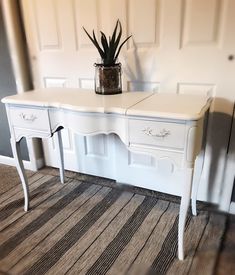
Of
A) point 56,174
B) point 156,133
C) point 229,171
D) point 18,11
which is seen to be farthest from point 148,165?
point 18,11

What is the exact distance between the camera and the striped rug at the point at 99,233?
1302 mm

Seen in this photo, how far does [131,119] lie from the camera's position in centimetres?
119

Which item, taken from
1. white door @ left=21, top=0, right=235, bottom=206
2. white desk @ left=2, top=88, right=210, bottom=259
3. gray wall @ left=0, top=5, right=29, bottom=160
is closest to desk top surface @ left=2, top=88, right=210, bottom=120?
white desk @ left=2, top=88, right=210, bottom=259

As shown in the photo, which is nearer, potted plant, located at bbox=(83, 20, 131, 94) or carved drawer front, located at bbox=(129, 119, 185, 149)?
carved drawer front, located at bbox=(129, 119, 185, 149)

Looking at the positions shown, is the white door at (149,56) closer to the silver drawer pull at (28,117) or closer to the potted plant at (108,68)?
the potted plant at (108,68)

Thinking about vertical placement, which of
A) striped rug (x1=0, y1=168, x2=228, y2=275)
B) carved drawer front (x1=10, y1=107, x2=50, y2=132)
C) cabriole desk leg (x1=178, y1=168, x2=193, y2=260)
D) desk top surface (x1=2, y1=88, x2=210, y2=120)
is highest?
desk top surface (x1=2, y1=88, x2=210, y2=120)

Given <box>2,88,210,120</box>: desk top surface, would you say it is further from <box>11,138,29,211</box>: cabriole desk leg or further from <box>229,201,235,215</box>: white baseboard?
<box>229,201,235,215</box>: white baseboard

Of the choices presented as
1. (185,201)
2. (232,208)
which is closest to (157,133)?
(185,201)

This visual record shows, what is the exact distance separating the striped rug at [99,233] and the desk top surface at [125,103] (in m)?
0.75

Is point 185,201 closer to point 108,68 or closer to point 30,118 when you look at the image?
point 108,68

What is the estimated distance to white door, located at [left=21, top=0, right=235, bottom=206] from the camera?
1390 mm

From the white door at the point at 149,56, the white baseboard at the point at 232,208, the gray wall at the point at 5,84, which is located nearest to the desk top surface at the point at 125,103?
the white door at the point at 149,56

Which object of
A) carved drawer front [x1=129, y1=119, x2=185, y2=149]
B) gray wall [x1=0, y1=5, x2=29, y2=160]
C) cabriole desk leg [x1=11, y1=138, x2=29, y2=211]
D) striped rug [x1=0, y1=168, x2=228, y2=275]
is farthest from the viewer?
gray wall [x1=0, y1=5, x2=29, y2=160]

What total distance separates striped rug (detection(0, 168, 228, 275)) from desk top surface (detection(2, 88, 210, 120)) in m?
0.75
